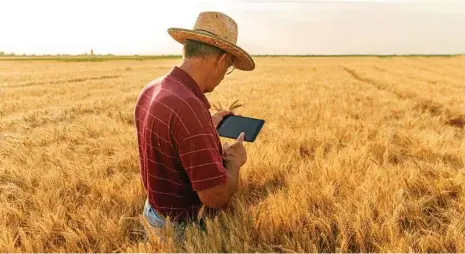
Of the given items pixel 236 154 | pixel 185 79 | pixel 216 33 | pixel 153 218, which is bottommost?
pixel 153 218

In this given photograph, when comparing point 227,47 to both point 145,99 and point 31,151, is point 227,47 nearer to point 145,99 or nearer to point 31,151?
point 145,99

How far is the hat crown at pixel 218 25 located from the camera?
205 centimetres

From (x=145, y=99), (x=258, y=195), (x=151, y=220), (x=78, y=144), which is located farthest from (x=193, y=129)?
(x=78, y=144)

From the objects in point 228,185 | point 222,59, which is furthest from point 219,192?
point 222,59

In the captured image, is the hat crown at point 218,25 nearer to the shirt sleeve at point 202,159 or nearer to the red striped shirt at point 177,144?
the red striped shirt at point 177,144

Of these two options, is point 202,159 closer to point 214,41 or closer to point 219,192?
point 219,192

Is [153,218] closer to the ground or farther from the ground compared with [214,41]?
closer to the ground

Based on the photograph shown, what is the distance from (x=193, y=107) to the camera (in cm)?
186

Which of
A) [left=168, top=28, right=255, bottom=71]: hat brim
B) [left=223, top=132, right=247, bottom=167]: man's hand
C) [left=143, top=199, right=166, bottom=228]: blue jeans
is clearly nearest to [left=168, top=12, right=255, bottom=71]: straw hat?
[left=168, top=28, right=255, bottom=71]: hat brim

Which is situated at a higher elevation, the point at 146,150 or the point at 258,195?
the point at 146,150

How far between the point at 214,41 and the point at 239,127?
63cm

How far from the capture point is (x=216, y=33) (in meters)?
2.04

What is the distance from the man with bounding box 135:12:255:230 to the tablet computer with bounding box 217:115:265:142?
11 centimetres

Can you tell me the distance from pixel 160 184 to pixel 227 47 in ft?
2.76
